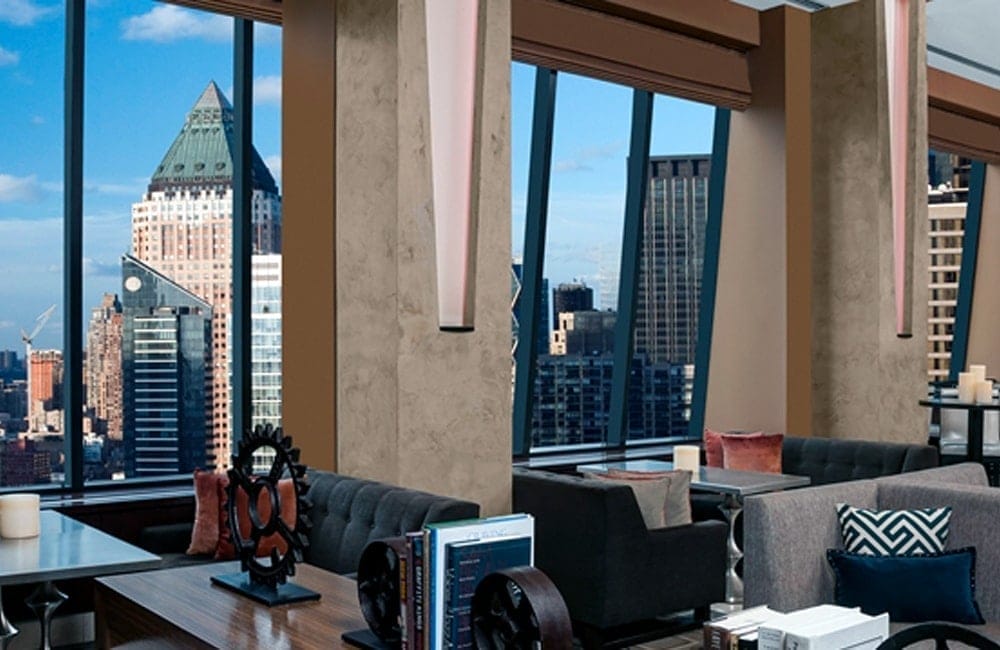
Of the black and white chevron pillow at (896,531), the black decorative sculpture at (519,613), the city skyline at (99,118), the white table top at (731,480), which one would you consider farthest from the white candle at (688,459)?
the black decorative sculpture at (519,613)

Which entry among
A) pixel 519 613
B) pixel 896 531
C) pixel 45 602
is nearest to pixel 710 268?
pixel 896 531

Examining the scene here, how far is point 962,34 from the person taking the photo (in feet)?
26.9

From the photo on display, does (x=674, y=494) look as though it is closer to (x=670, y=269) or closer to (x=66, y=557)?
(x=66, y=557)

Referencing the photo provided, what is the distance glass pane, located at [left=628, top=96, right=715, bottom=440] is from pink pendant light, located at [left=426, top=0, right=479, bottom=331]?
2.85 metres

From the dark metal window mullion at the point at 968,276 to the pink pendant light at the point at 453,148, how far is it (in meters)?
7.63

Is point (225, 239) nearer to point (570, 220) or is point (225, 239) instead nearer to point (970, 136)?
point (570, 220)

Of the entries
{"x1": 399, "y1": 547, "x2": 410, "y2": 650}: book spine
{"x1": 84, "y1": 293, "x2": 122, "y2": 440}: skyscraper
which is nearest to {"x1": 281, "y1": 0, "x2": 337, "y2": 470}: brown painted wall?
{"x1": 84, "y1": 293, "x2": 122, "y2": 440}: skyscraper

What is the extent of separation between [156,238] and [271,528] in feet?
10.7

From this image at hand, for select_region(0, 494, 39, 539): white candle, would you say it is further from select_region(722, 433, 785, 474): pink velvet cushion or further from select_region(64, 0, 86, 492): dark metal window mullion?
select_region(722, 433, 785, 474): pink velvet cushion

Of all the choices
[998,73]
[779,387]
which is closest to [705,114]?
[779,387]

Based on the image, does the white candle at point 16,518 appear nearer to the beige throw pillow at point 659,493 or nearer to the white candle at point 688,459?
the beige throw pillow at point 659,493

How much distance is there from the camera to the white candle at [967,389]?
21.7ft

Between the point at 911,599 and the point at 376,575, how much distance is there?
2063 millimetres

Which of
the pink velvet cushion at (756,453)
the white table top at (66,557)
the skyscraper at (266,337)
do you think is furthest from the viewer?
the pink velvet cushion at (756,453)
